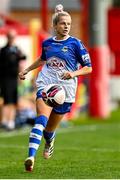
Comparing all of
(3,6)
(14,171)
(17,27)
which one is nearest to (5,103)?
(17,27)

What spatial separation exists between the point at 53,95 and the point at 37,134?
588 millimetres

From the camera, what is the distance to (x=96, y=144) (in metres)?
16.1

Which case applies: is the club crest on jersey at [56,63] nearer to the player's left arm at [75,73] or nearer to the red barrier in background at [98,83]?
the player's left arm at [75,73]

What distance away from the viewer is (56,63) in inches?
454

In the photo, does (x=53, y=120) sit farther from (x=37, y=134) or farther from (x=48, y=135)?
(x=37, y=134)

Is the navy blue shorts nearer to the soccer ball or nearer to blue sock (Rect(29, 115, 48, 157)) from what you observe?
the soccer ball

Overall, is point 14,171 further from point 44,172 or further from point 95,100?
point 95,100

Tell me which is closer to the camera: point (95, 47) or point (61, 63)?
point (61, 63)

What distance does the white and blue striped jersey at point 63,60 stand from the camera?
1147 cm

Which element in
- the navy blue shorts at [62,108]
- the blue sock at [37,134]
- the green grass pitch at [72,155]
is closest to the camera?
the green grass pitch at [72,155]

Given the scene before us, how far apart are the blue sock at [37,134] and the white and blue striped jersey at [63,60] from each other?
1.77ft

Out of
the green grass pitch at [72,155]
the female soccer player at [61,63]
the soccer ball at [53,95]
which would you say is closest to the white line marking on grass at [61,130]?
the green grass pitch at [72,155]

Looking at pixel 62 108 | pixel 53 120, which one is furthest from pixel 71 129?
pixel 62 108

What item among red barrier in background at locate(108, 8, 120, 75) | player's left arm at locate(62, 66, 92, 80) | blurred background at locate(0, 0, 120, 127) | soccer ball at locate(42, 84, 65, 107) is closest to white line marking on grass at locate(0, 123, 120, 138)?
blurred background at locate(0, 0, 120, 127)
